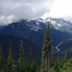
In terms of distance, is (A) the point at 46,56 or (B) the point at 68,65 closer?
(A) the point at 46,56

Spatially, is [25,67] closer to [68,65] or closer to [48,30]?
[68,65]

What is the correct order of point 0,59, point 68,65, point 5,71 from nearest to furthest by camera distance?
point 0,59, point 68,65, point 5,71

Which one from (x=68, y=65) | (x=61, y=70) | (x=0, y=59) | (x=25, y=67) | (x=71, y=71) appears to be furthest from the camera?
(x=25, y=67)

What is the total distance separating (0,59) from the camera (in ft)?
279

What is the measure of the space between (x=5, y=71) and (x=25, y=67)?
71.3 ft

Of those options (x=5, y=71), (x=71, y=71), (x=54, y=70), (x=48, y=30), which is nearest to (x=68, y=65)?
(x=54, y=70)

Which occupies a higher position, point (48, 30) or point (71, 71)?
point (48, 30)

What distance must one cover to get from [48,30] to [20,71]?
6976 cm

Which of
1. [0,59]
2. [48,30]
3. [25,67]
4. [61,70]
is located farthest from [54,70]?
[48,30]

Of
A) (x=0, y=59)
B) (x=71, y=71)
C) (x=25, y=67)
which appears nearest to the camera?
(x=0, y=59)

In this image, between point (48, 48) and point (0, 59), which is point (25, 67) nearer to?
point (0, 59)

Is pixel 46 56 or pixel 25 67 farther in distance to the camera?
pixel 25 67

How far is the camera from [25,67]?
452ft

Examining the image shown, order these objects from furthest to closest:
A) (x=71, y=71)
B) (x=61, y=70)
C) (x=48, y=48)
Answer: (x=61, y=70) → (x=71, y=71) → (x=48, y=48)
